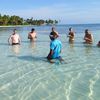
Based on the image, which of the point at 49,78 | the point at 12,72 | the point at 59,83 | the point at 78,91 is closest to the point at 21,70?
the point at 12,72

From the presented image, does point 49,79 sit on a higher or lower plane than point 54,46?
lower

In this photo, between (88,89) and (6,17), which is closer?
(88,89)

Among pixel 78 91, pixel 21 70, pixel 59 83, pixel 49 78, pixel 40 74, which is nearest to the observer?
pixel 78 91

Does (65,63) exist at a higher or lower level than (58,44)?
lower

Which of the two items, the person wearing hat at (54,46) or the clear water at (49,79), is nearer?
the clear water at (49,79)

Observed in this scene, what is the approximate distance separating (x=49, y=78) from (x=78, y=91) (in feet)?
5.56

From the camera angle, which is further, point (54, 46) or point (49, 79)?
point (54, 46)

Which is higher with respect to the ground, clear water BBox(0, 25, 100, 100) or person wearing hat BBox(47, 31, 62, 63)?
person wearing hat BBox(47, 31, 62, 63)

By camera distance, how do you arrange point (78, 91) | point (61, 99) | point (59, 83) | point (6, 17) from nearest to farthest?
point (61, 99) < point (78, 91) < point (59, 83) < point (6, 17)

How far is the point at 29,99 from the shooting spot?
6965 millimetres

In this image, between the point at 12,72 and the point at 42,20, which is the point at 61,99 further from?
the point at 42,20

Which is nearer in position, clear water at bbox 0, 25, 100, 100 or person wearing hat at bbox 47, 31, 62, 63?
clear water at bbox 0, 25, 100, 100

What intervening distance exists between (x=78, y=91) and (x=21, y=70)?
331 centimetres

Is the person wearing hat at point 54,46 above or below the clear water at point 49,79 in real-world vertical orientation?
above
